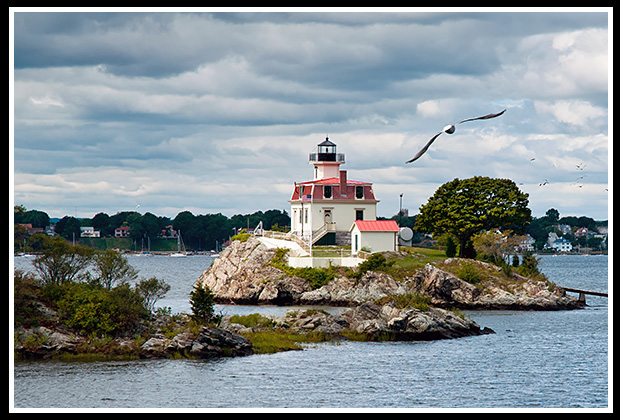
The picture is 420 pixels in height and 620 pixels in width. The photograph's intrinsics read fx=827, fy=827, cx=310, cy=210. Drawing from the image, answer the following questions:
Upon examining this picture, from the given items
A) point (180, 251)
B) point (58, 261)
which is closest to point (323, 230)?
point (58, 261)

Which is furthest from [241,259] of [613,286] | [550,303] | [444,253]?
[613,286]

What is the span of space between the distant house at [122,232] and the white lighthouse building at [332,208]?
106 m

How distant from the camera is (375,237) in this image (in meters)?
60.6

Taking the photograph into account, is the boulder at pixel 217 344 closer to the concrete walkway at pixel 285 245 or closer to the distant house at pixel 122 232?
the concrete walkway at pixel 285 245

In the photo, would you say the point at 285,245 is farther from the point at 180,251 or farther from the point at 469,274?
the point at 180,251

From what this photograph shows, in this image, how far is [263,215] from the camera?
168125 millimetres

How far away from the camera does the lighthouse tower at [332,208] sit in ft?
219

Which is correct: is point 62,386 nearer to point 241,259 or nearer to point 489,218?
point 241,259

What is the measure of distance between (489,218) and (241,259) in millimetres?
19656

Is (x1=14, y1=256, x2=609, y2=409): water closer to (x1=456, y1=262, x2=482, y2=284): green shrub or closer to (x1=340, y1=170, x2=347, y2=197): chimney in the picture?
(x1=456, y1=262, x2=482, y2=284): green shrub

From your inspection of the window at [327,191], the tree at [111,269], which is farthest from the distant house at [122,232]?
the tree at [111,269]

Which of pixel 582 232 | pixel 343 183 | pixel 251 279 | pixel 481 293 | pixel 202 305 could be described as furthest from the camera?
pixel 582 232

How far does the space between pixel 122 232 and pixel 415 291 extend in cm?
12751

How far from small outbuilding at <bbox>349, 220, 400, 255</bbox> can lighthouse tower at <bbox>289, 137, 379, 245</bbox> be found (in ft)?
18.3
